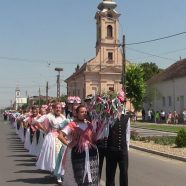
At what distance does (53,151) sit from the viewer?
12461 millimetres

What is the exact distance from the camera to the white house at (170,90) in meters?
58.7

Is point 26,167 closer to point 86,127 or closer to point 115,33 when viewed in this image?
point 86,127

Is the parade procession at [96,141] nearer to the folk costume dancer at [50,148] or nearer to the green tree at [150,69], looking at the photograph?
the folk costume dancer at [50,148]

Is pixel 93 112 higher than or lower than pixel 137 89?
lower

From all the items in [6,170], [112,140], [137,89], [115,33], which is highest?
[115,33]

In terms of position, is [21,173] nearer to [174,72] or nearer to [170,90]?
[170,90]

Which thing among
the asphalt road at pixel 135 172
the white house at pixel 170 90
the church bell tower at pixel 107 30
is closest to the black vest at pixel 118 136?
the asphalt road at pixel 135 172

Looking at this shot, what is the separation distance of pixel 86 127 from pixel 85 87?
291 feet

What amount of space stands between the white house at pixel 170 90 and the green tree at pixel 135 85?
1.87m

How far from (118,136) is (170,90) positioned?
5454 centimetres

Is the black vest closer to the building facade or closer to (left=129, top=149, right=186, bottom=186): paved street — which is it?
(left=129, top=149, right=186, bottom=186): paved street

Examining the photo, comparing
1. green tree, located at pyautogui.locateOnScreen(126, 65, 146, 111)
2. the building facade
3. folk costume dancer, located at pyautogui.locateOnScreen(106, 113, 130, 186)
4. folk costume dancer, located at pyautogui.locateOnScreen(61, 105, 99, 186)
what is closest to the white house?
green tree, located at pyautogui.locateOnScreen(126, 65, 146, 111)

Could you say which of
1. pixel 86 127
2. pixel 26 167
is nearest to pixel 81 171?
pixel 86 127

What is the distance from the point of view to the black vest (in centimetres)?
831
